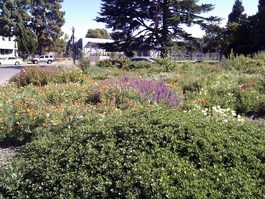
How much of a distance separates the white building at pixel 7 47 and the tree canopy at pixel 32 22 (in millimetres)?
1979

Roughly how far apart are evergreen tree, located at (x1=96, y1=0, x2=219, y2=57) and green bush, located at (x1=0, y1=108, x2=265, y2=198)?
106ft

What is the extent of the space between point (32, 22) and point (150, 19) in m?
38.6

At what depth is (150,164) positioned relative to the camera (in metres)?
2.84

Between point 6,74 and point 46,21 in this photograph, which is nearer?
point 6,74

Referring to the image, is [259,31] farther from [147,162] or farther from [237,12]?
[147,162]

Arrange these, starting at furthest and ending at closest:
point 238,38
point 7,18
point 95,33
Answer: point 95,33
point 7,18
point 238,38

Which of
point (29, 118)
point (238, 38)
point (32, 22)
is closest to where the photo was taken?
point (29, 118)

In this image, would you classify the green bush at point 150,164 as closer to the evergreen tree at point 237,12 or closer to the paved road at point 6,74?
the paved road at point 6,74

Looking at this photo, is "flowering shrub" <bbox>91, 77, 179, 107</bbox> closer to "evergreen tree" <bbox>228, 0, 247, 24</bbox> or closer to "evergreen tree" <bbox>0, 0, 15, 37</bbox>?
"evergreen tree" <bbox>228, 0, 247, 24</bbox>

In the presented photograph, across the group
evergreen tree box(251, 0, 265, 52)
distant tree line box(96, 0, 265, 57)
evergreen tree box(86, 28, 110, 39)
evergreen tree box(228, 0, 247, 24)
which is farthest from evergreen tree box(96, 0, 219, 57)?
evergreen tree box(86, 28, 110, 39)

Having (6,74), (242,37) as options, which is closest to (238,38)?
(242,37)

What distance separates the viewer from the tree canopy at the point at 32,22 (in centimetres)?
6006

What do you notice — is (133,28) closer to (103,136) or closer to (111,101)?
(111,101)

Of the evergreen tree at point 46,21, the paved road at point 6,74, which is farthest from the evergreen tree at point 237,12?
the paved road at point 6,74
